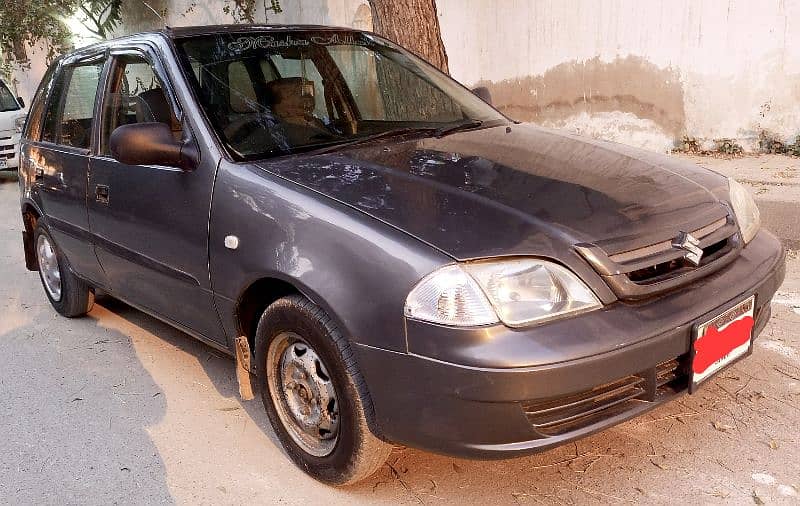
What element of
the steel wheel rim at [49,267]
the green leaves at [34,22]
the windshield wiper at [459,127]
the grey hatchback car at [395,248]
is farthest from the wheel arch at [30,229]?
the green leaves at [34,22]

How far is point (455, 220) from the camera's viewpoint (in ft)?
8.06

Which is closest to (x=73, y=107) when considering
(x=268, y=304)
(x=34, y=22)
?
(x=268, y=304)

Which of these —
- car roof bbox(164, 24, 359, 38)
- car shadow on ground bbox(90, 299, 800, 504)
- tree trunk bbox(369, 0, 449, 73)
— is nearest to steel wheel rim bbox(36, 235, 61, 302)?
car roof bbox(164, 24, 359, 38)

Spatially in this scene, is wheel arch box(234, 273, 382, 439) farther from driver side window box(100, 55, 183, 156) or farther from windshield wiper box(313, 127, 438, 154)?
driver side window box(100, 55, 183, 156)

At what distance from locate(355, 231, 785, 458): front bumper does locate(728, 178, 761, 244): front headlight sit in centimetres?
53

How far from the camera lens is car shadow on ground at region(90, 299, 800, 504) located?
8.80ft

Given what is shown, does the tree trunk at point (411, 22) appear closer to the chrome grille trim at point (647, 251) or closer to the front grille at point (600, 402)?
the chrome grille trim at point (647, 251)

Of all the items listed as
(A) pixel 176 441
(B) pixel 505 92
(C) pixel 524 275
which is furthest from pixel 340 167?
(B) pixel 505 92

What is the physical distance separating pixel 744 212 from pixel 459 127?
1.32 metres

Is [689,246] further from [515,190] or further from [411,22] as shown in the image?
[411,22]

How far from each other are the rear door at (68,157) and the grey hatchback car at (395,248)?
0.24 ft

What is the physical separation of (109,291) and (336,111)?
167 centimetres

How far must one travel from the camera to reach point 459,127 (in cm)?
365

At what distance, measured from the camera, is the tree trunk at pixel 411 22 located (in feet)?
20.3
